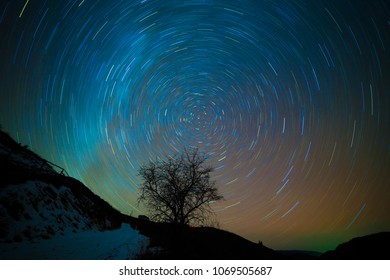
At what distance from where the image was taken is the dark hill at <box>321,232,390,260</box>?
700cm

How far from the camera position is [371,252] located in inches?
284

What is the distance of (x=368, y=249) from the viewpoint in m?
7.52

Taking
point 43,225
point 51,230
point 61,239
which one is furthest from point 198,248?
point 43,225

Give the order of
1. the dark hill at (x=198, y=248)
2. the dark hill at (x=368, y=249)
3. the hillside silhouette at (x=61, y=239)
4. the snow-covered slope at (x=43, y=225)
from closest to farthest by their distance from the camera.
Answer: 1. the dark hill at (x=368, y=249)
2. the hillside silhouette at (x=61, y=239)
3. the snow-covered slope at (x=43, y=225)
4. the dark hill at (x=198, y=248)

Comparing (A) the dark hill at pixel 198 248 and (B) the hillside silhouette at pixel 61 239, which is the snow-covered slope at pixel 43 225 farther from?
(A) the dark hill at pixel 198 248

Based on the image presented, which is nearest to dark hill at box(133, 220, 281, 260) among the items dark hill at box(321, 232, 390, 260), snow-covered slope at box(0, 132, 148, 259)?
snow-covered slope at box(0, 132, 148, 259)

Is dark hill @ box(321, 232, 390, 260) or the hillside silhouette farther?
the hillside silhouette

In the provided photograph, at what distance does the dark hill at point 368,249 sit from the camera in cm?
700

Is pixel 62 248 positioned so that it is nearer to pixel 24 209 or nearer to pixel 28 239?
pixel 28 239

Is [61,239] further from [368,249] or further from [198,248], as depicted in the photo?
[368,249]

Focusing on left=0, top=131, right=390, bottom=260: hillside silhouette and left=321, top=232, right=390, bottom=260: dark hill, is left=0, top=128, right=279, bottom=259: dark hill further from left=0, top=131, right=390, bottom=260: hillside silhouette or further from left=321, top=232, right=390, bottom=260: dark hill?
left=321, top=232, right=390, bottom=260: dark hill

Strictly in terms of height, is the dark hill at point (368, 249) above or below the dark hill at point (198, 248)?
above

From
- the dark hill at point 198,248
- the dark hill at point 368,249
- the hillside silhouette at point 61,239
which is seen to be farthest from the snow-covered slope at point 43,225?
the dark hill at point 368,249

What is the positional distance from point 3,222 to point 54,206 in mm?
4640
